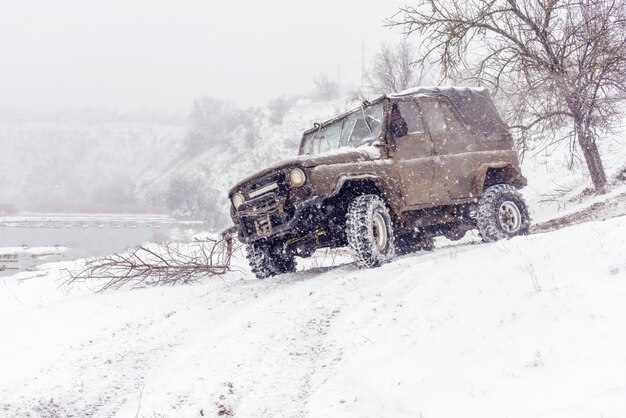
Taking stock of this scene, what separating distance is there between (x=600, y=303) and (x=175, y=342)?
375cm

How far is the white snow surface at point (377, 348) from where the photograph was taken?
8.14ft

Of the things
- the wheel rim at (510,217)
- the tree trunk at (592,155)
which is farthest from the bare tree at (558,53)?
the wheel rim at (510,217)

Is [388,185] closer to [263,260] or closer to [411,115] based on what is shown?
[411,115]

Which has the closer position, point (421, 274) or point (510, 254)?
point (510, 254)

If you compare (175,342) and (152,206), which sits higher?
(152,206)

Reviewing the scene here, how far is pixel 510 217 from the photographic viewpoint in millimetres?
7504

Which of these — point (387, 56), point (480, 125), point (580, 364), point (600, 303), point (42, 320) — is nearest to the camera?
point (580, 364)

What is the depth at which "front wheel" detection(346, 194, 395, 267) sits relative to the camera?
5.70 metres

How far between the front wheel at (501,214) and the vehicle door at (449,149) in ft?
1.06

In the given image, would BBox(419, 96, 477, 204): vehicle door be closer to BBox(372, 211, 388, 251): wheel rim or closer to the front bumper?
BBox(372, 211, 388, 251): wheel rim

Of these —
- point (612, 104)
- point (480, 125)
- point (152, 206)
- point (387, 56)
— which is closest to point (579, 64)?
point (612, 104)

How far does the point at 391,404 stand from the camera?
2.82 meters

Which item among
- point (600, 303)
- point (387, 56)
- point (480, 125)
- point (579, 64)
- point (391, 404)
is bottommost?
point (391, 404)

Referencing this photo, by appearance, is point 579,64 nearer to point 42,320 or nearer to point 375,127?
point 375,127
